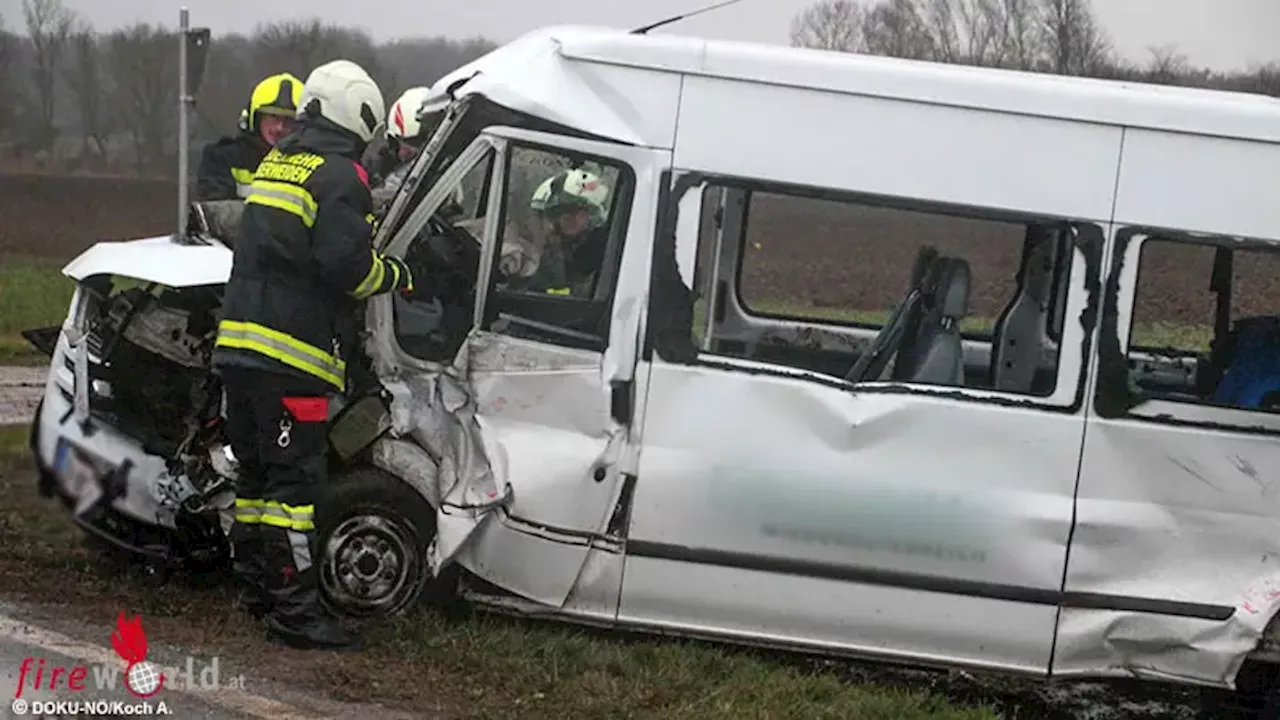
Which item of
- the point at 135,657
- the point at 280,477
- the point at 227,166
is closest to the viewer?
the point at 135,657

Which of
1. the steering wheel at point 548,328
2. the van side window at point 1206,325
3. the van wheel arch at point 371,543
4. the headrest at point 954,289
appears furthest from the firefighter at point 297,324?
the van side window at point 1206,325

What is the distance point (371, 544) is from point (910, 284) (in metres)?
2.28

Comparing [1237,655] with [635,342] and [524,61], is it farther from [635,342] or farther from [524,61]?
[524,61]

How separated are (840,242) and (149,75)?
80.4ft

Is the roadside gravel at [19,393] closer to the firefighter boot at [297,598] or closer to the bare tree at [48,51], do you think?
the firefighter boot at [297,598]

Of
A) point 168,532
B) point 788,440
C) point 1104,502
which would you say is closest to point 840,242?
point 788,440

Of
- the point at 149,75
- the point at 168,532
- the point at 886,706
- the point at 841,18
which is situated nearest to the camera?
the point at 886,706

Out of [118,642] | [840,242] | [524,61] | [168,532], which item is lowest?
[118,642]

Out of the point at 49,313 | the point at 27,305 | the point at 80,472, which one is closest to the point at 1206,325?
the point at 80,472

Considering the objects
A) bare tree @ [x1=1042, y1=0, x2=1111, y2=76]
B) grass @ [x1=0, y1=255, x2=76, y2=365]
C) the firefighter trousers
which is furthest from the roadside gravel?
bare tree @ [x1=1042, y1=0, x2=1111, y2=76]

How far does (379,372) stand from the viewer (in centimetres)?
493

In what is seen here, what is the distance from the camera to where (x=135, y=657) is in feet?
15.0

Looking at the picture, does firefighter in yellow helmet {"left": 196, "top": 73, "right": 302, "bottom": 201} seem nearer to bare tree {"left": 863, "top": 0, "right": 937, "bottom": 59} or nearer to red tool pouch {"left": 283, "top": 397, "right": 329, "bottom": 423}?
red tool pouch {"left": 283, "top": 397, "right": 329, "bottom": 423}

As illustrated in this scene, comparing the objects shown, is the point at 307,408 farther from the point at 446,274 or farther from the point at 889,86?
the point at 889,86
